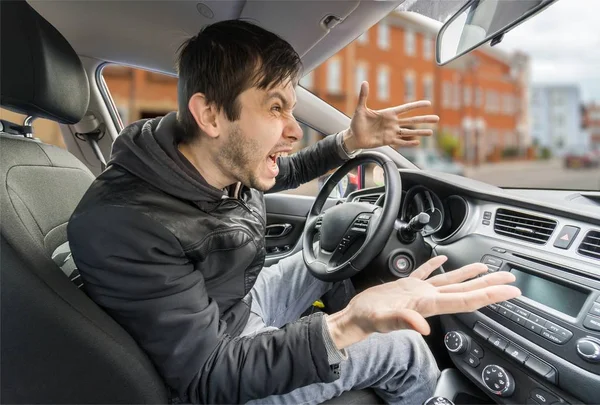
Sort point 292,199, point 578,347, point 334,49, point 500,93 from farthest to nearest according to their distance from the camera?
point 500,93
point 292,199
point 334,49
point 578,347

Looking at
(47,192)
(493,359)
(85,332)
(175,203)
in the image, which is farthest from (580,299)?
(47,192)

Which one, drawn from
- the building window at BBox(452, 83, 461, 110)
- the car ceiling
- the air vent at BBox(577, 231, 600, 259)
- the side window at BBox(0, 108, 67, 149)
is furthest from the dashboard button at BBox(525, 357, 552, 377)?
the building window at BBox(452, 83, 461, 110)

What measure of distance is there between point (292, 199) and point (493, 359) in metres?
1.44

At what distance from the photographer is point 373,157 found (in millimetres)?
1727

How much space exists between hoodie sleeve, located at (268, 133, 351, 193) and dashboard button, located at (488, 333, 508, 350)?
0.88 m

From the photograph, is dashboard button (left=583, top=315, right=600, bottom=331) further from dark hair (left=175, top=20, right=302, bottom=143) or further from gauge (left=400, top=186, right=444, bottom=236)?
dark hair (left=175, top=20, right=302, bottom=143)

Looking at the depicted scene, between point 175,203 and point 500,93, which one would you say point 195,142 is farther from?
point 500,93

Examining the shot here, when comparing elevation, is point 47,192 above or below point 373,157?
below

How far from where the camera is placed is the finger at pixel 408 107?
1763 mm

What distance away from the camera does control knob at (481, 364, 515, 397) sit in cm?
134

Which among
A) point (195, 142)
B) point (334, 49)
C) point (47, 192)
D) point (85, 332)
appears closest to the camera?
point (85, 332)

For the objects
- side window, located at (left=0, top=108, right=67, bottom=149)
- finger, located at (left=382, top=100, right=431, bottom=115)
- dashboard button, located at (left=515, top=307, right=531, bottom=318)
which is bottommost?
dashboard button, located at (left=515, top=307, right=531, bottom=318)

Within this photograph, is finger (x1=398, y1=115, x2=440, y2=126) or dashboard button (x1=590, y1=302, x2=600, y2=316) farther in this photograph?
finger (x1=398, y1=115, x2=440, y2=126)

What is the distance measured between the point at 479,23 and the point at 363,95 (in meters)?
0.50
